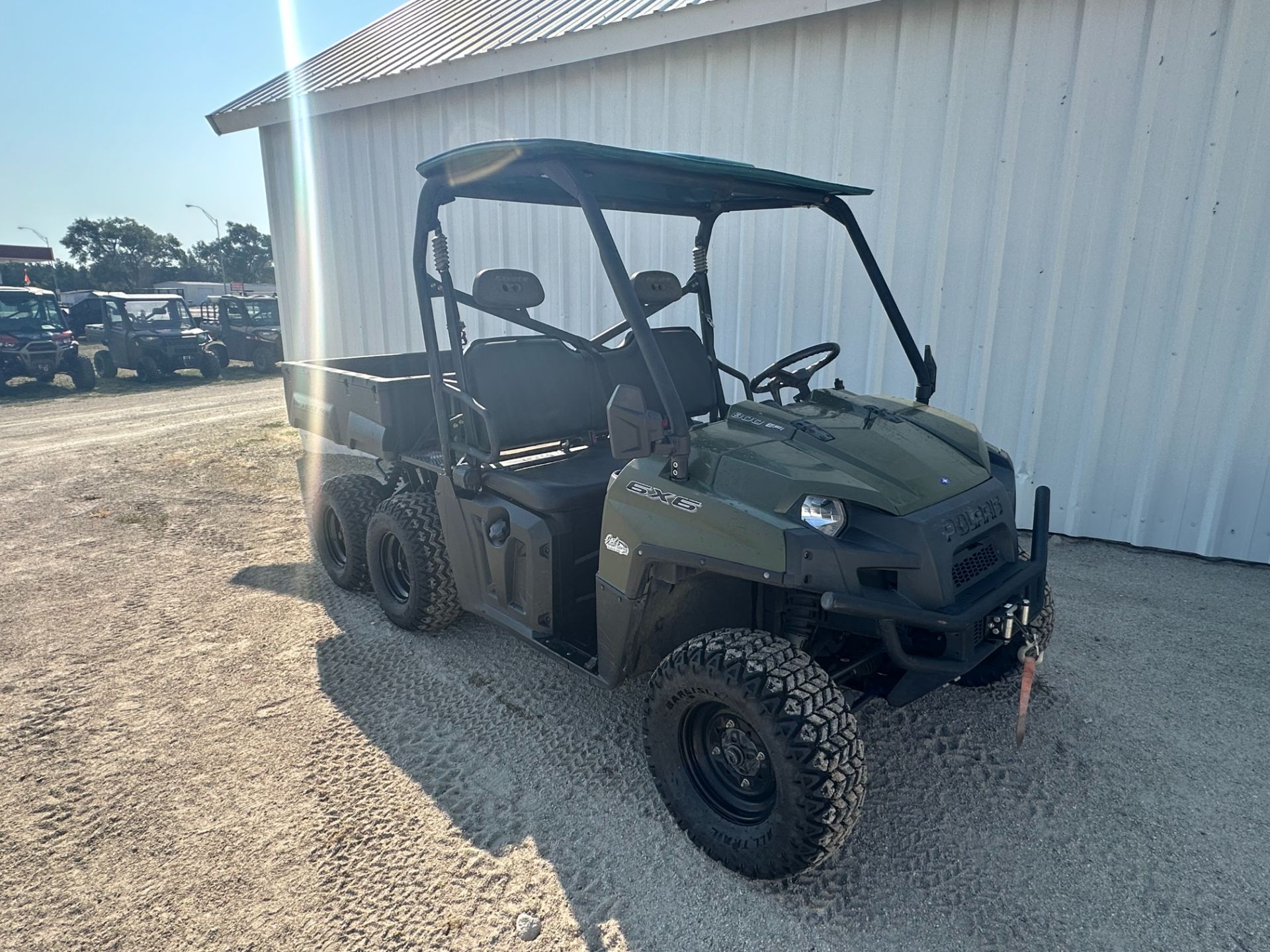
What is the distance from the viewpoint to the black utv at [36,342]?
540 inches

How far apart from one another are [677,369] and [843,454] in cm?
136

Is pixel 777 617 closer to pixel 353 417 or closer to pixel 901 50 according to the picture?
pixel 353 417

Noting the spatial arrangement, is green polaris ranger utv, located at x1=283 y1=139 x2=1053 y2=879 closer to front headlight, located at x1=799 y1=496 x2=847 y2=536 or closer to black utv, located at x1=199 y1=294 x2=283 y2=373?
front headlight, located at x1=799 y1=496 x2=847 y2=536

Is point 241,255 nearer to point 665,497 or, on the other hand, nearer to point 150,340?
point 150,340

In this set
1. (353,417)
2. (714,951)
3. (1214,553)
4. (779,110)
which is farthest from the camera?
(779,110)

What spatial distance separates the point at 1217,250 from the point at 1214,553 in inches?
71.5

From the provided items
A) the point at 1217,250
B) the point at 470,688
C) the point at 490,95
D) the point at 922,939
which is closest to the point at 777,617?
the point at 922,939

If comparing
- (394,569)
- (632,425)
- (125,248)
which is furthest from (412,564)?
(125,248)

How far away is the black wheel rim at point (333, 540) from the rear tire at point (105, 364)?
14.6m

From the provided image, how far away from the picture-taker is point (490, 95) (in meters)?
6.57

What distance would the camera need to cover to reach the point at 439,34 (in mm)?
7465

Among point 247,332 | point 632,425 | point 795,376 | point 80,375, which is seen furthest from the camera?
point 247,332

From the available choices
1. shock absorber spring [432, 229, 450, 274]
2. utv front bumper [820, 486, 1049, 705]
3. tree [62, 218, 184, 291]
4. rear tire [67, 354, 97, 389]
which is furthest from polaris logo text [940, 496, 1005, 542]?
tree [62, 218, 184, 291]

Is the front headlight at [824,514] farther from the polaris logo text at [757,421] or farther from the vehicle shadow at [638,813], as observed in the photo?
the vehicle shadow at [638,813]
